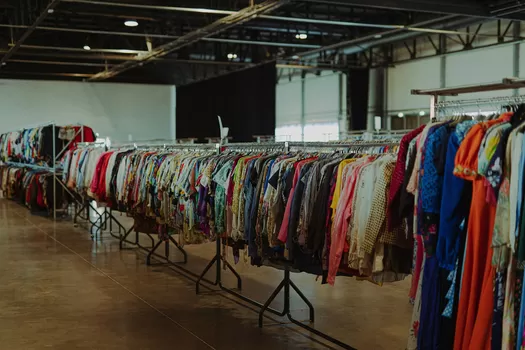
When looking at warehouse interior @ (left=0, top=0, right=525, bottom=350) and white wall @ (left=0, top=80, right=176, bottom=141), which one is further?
white wall @ (left=0, top=80, right=176, bottom=141)

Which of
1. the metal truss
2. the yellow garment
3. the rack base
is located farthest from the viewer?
the metal truss

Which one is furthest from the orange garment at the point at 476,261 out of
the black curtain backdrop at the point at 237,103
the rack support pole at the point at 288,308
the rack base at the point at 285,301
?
the black curtain backdrop at the point at 237,103

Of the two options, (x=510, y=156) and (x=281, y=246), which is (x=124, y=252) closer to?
(x=281, y=246)

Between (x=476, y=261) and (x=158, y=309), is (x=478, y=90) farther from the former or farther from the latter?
(x=158, y=309)

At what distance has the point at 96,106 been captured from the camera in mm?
20406

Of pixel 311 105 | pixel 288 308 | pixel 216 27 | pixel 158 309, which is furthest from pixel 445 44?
pixel 158 309

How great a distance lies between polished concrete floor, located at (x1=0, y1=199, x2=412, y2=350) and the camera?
4992 millimetres

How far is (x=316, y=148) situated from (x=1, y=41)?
12191 millimetres

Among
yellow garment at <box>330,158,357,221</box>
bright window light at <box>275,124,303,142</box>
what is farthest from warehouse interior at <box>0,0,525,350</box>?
bright window light at <box>275,124,303,142</box>

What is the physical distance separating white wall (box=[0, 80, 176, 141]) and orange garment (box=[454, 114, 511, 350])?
59.8 ft

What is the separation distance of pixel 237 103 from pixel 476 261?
16.2m

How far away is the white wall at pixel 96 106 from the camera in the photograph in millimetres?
19422

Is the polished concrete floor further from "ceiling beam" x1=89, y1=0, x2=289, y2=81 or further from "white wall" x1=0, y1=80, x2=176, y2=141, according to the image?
"white wall" x1=0, y1=80, x2=176, y2=141

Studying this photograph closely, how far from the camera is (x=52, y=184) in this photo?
12.9 meters
